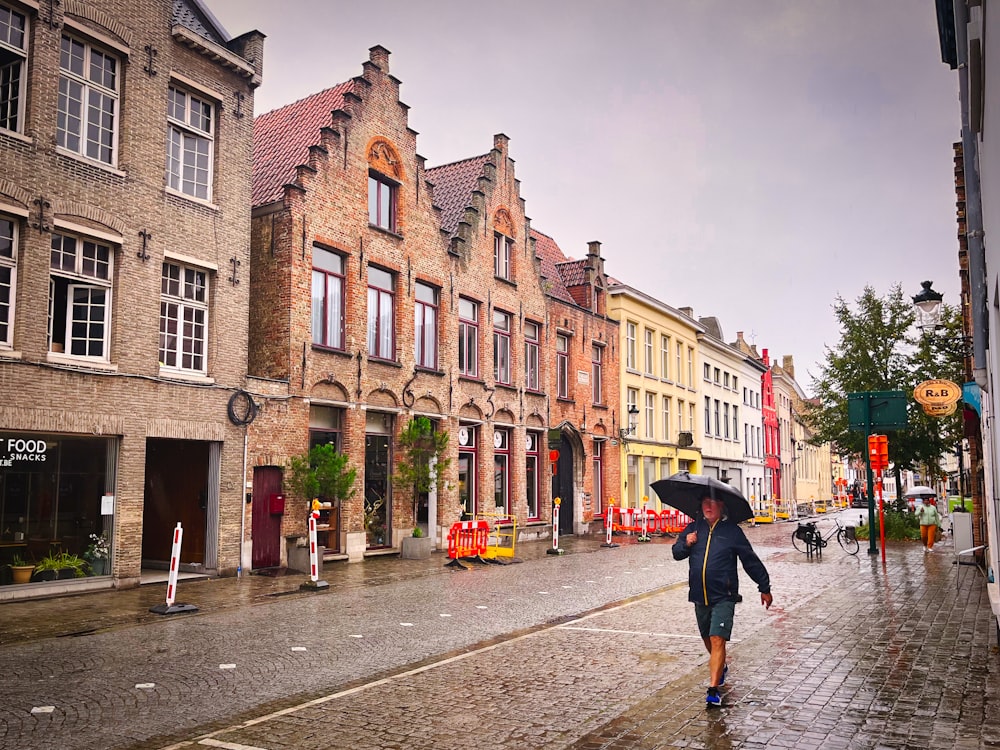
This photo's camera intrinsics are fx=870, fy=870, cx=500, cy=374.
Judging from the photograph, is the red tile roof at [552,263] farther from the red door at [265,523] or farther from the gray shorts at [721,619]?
the gray shorts at [721,619]

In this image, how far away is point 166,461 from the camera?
1741 centimetres

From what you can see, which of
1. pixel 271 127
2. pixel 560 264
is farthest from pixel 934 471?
pixel 271 127

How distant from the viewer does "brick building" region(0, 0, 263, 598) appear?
13.7m

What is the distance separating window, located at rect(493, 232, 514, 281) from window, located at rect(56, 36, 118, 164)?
43.6 ft

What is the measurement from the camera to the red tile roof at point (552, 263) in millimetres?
32166

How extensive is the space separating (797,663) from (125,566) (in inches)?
443

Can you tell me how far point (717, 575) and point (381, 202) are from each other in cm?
1704

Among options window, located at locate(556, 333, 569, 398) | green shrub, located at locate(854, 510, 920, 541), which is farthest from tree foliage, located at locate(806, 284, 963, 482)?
window, located at locate(556, 333, 569, 398)

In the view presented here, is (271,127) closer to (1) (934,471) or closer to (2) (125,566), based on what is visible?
(2) (125,566)

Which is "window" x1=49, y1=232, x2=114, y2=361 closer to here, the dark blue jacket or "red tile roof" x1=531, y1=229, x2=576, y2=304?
the dark blue jacket

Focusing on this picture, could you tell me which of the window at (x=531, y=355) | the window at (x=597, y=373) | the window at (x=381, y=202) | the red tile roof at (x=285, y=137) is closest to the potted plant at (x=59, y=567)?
the red tile roof at (x=285, y=137)

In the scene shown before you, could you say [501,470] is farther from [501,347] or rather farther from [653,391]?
[653,391]

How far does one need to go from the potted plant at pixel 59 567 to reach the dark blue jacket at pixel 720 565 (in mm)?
10945

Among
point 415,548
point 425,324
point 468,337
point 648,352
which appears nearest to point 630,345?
point 648,352
